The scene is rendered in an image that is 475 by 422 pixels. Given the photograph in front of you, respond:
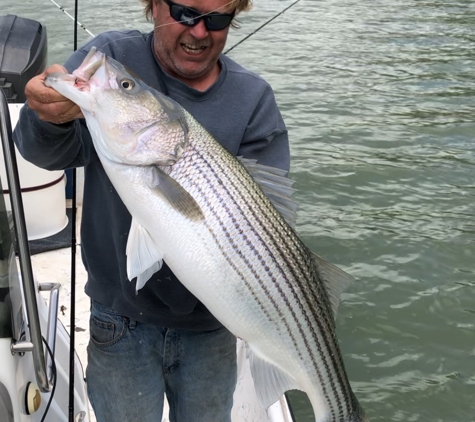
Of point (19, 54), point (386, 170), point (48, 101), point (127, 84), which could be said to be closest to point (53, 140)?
point (48, 101)

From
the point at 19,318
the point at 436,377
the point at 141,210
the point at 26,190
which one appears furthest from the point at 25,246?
the point at 436,377

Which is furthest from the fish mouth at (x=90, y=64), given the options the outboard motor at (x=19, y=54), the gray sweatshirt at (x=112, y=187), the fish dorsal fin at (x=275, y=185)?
the outboard motor at (x=19, y=54)

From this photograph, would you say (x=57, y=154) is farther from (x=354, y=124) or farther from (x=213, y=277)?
(x=354, y=124)

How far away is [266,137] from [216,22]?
468 millimetres

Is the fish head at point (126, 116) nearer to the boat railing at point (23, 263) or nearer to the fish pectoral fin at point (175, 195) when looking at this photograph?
the fish pectoral fin at point (175, 195)

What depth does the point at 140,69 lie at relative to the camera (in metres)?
2.61

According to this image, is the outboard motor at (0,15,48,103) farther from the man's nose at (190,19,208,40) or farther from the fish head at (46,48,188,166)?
the fish head at (46,48,188,166)

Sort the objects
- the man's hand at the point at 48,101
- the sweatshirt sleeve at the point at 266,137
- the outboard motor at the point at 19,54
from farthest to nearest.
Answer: the outboard motor at the point at 19,54, the sweatshirt sleeve at the point at 266,137, the man's hand at the point at 48,101

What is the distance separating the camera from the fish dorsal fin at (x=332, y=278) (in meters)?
2.55

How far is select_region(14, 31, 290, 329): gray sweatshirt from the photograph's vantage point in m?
2.60

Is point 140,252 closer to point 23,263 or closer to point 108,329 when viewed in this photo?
point 23,263

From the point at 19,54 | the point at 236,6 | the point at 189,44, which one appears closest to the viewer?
the point at 189,44

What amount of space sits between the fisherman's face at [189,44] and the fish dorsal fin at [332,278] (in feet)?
2.60

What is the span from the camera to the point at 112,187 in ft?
8.48
